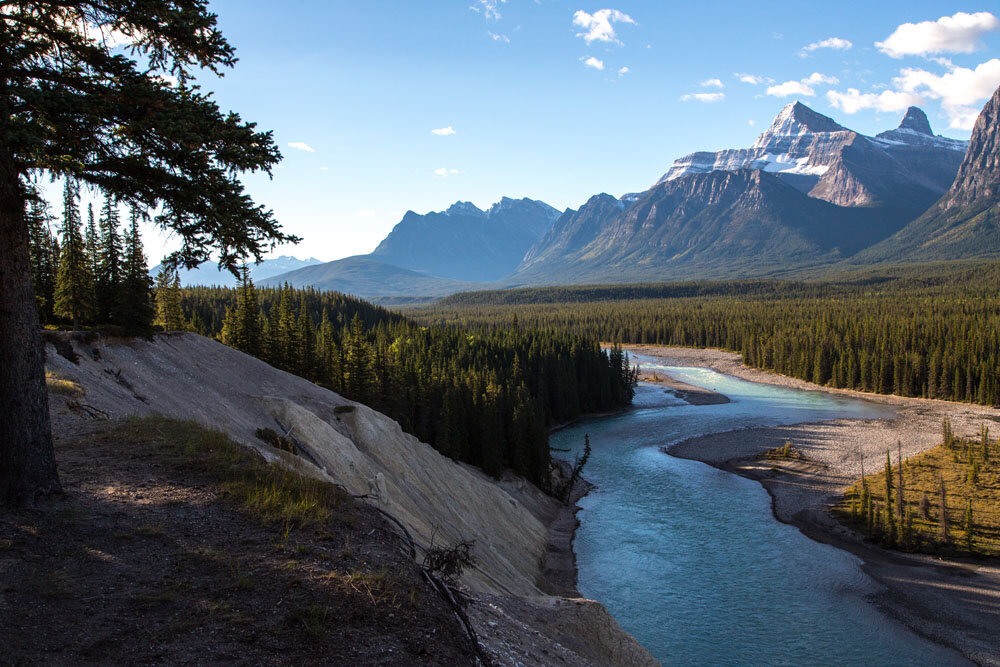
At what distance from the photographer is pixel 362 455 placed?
3088cm

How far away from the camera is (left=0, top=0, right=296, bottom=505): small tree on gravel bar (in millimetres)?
10836

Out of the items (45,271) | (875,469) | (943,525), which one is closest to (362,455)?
(45,271)

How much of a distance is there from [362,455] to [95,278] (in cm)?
2258

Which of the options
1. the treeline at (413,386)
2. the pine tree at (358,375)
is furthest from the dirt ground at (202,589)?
the pine tree at (358,375)

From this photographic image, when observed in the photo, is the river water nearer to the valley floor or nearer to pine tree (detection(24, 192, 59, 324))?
the valley floor

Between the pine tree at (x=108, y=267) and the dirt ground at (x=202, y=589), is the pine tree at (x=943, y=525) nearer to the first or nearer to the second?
the dirt ground at (x=202, y=589)

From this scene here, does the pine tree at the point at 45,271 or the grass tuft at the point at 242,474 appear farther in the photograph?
the pine tree at the point at 45,271

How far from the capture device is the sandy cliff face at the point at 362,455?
17.5m

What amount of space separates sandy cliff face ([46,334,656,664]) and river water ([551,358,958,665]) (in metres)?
6.07

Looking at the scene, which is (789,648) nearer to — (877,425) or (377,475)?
(377,475)

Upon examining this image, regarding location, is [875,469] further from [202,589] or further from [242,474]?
[202,589]

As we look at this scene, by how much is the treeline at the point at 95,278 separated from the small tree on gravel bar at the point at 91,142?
24794 millimetres

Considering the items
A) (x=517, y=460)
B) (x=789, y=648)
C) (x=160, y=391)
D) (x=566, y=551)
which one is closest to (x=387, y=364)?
(x=517, y=460)

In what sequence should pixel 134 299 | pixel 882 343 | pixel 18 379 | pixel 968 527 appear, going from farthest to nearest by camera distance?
pixel 882 343, pixel 968 527, pixel 134 299, pixel 18 379
